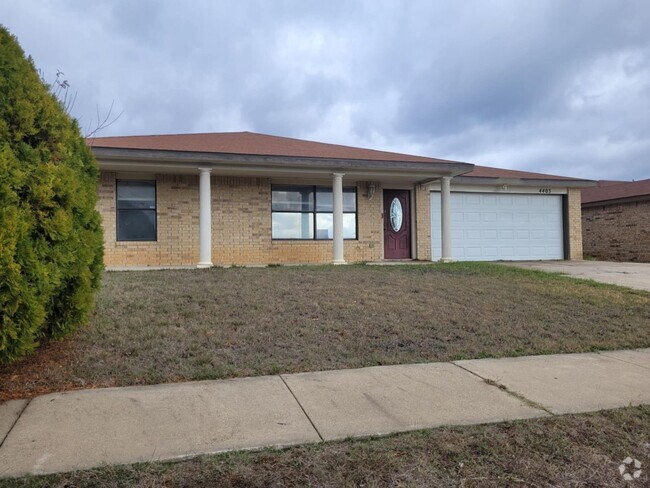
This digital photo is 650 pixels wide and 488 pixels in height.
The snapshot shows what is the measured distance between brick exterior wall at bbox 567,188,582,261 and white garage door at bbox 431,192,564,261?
29 centimetres

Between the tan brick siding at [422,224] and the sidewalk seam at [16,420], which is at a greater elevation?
the tan brick siding at [422,224]

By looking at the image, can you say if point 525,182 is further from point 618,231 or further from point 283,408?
point 283,408

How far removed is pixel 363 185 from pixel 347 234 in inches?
63.4

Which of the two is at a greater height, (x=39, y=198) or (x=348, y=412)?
(x=39, y=198)

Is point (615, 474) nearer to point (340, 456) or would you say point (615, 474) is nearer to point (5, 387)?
point (340, 456)

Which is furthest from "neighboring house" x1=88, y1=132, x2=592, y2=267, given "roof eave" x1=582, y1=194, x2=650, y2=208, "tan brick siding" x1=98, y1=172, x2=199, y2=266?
"roof eave" x1=582, y1=194, x2=650, y2=208

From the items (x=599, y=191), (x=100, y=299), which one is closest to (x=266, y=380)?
(x=100, y=299)

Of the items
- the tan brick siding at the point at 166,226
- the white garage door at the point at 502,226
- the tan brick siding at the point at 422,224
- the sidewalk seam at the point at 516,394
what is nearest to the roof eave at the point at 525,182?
the white garage door at the point at 502,226

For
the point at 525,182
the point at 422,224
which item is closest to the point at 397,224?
the point at 422,224

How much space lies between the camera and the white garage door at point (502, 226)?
15.3m

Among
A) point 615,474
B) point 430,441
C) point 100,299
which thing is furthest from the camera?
point 100,299

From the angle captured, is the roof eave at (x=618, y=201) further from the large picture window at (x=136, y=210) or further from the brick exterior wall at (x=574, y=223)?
the large picture window at (x=136, y=210)

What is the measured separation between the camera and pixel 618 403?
3584mm

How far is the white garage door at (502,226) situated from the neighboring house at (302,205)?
0.11 ft
